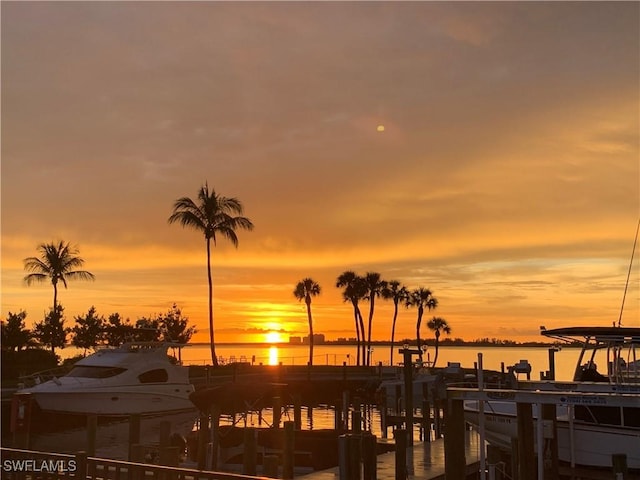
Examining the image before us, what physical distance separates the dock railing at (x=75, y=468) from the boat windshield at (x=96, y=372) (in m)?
22.1

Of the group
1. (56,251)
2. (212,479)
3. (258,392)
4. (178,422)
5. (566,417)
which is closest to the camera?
(212,479)

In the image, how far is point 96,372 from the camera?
35531 millimetres

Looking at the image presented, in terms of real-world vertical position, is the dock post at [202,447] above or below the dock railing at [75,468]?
below

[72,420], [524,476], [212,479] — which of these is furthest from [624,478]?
[72,420]

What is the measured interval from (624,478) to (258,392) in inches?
527

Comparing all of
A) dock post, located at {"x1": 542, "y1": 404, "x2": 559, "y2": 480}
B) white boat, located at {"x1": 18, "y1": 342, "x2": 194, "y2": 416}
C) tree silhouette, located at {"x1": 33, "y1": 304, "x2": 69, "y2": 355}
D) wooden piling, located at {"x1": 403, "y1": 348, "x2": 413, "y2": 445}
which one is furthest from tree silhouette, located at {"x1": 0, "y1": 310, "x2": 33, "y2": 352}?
dock post, located at {"x1": 542, "y1": 404, "x2": 559, "y2": 480}

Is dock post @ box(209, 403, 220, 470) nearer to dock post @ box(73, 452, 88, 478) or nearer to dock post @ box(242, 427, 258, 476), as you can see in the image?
dock post @ box(242, 427, 258, 476)

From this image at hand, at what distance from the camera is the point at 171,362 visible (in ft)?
134

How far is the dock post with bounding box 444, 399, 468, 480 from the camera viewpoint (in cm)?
1341

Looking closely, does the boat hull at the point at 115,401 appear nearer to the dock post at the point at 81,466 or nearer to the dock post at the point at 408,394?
the dock post at the point at 408,394

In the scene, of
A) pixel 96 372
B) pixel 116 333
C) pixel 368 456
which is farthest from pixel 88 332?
pixel 368 456

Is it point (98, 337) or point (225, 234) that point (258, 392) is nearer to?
point (225, 234)

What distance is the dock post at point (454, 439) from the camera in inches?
528

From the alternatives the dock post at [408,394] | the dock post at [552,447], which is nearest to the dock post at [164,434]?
the dock post at [408,394]
